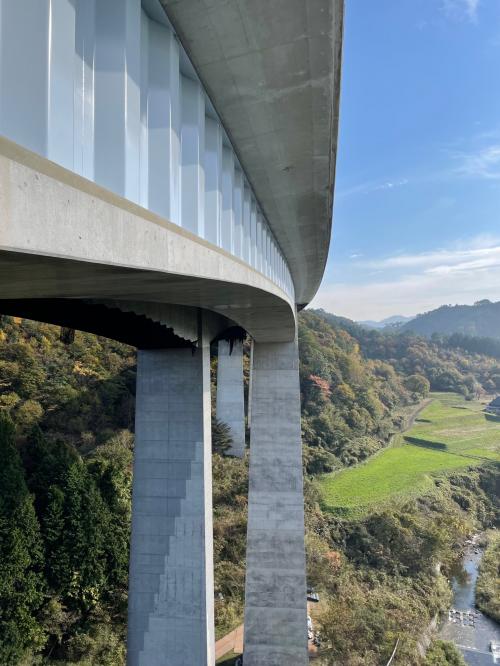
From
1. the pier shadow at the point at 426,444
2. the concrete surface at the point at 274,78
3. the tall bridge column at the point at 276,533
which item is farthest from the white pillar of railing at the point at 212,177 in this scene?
the pier shadow at the point at 426,444

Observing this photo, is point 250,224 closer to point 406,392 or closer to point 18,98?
point 18,98

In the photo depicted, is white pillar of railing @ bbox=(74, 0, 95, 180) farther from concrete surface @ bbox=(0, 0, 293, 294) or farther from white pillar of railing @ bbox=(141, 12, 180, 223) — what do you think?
white pillar of railing @ bbox=(141, 12, 180, 223)

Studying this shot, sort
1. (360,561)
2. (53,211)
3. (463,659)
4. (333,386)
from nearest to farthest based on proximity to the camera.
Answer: (53,211) < (463,659) < (360,561) < (333,386)

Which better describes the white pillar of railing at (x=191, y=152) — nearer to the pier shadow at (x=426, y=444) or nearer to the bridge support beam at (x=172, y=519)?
the bridge support beam at (x=172, y=519)

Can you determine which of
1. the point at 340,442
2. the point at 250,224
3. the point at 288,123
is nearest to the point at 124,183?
the point at 288,123

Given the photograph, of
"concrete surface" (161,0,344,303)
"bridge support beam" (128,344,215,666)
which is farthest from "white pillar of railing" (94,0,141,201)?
"bridge support beam" (128,344,215,666)

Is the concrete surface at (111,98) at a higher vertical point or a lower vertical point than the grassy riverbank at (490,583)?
higher
